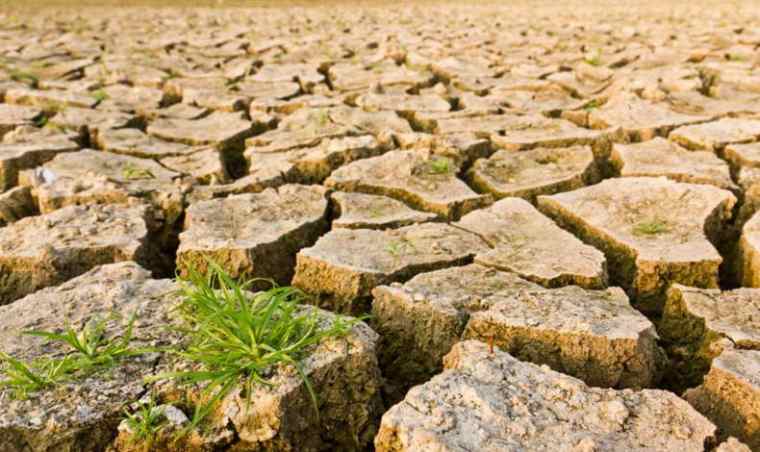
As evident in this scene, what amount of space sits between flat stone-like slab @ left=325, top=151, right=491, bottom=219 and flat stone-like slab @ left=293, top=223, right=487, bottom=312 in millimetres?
229

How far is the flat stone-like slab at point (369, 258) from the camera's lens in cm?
171

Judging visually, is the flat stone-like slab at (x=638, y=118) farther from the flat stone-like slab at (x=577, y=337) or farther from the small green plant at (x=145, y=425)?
the small green plant at (x=145, y=425)

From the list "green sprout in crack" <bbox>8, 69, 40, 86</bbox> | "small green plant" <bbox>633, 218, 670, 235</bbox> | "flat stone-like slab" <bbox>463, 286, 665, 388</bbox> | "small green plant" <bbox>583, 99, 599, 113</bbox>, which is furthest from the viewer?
"green sprout in crack" <bbox>8, 69, 40, 86</bbox>

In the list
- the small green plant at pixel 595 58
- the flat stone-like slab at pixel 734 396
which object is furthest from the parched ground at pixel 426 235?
the small green plant at pixel 595 58

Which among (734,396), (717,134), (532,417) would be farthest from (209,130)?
(734,396)

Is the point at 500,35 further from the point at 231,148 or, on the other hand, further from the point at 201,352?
the point at 201,352

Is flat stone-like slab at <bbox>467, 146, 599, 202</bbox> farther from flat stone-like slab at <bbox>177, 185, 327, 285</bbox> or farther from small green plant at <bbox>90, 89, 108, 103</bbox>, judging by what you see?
small green plant at <bbox>90, 89, 108, 103</bbox>

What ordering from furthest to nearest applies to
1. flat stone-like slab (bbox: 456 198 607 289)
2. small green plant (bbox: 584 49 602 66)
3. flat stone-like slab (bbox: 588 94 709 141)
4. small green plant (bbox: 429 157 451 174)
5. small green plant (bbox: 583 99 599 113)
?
1. small green plant (bbox: 584 49 602 66)
2. small green plant (bbox: 583 99 599 113)
3. flat stone-like slab (bbox: 588 94 709 141)
4. small green plant (bbox: 429 157 451 174)
5. flat stone-like slab (bbox: 456 198 607 289)

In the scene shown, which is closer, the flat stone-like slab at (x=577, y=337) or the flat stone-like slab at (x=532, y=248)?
the flat stone-like slab at (x=577, y=337)

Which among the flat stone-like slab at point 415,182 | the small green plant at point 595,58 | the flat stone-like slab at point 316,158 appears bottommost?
the small green plant at point 595,58

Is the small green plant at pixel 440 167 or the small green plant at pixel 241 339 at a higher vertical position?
the small green plant at pixel 241 339

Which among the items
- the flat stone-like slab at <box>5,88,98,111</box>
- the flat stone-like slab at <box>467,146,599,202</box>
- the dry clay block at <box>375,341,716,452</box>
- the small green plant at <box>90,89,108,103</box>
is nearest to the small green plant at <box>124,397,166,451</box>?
the dry clay block at <box>375,341,716,452</box>

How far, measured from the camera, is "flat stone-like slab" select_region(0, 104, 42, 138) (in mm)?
3213

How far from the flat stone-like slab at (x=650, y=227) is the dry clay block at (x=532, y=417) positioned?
632mm
